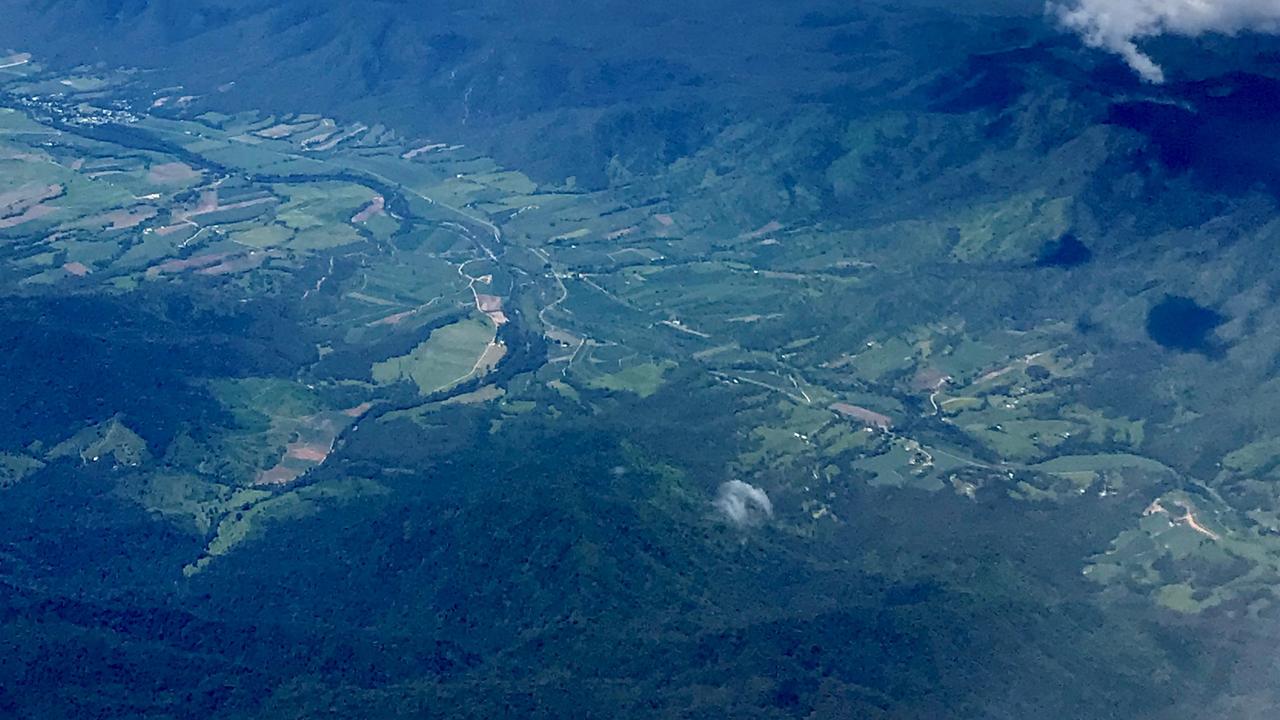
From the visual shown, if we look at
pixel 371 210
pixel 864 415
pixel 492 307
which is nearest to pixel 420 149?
pixel 371 210

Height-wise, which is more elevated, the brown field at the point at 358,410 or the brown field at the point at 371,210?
the brown field at the point at 358,410

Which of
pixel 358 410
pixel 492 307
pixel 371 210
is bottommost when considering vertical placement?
pixel 371 210

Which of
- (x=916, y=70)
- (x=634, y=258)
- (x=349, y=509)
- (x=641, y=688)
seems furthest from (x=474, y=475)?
(x=916, y=70)

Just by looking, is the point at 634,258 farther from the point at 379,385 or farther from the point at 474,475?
the point at 474,475

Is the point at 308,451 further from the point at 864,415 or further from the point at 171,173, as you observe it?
the point at 171,173

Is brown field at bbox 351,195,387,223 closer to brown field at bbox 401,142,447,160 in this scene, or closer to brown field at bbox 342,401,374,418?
brown field at bbox 401,142,447,160

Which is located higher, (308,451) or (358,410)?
(308,451)

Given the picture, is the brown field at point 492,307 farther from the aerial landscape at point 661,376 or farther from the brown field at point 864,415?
the brown field at point 864,415

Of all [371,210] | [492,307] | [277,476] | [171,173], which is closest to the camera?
[277,476]

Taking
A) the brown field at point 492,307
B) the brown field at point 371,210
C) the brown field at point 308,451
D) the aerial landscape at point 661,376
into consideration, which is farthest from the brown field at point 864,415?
the brown field at point 371,210
